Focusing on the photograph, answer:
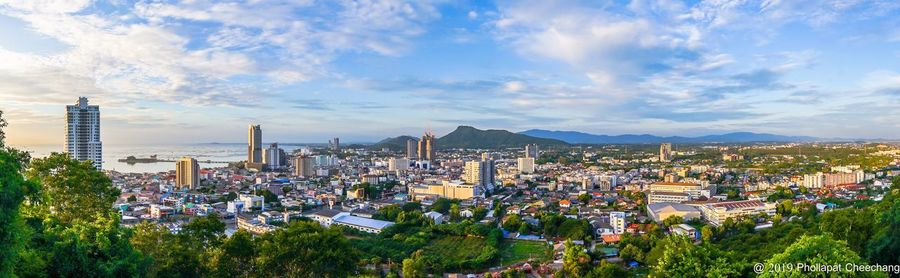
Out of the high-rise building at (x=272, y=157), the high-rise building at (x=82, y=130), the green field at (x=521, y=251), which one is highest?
the high-rise building at (x=82, y=130)

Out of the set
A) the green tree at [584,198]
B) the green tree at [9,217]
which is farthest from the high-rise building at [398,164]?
the green tree at [9,217]

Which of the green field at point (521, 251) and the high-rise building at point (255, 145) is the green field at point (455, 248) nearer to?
the green field at point (521, 251)

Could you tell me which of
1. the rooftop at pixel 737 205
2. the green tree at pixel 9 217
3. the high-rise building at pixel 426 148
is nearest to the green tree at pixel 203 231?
the green tree at pixel 9 217

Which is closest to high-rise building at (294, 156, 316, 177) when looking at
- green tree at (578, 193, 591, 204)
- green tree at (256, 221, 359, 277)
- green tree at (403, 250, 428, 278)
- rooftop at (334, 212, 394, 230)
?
rooftop at (334, 212, 394, 230)

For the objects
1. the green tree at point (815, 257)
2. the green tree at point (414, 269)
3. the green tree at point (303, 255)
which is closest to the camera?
the green tree at point (815, 257)

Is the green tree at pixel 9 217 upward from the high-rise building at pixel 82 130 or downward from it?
downward

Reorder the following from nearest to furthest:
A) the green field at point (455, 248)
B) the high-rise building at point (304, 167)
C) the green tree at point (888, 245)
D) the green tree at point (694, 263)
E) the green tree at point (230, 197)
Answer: the green tree at point (694, 263)
the green tree at point (888, 245)
the green field at point (455, 248)
the green tree at point (230, 197)
the high-rise building at point (304, 167)

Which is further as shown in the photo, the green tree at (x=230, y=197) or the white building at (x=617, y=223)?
the green tree at (x=230, y=197)

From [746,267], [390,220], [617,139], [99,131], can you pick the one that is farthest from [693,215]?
[617,139]

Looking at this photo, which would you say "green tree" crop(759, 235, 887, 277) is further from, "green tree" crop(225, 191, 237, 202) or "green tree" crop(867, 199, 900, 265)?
"green tree" crop(225, 191, 237, 202)
